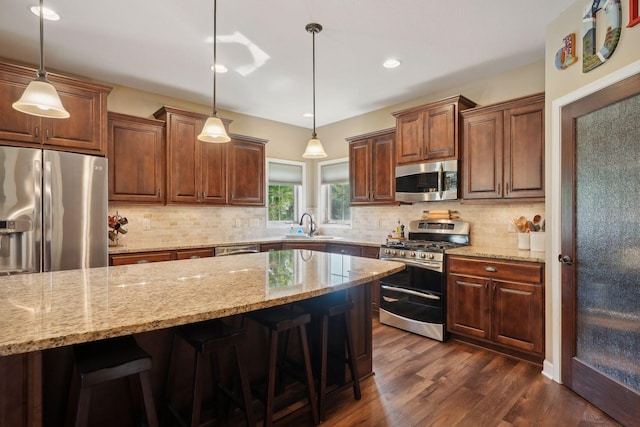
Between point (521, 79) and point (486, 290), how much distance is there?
214cm

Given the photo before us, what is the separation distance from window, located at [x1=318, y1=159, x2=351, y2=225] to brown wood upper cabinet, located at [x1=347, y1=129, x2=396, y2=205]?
1.82ft

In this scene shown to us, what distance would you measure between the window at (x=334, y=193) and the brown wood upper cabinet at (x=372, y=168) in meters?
0.55

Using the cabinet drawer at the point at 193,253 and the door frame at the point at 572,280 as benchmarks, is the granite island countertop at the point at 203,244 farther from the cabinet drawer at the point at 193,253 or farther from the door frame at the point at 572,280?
the door frame at the point at 572,280

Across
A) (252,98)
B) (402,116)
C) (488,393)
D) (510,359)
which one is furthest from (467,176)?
(252,98)

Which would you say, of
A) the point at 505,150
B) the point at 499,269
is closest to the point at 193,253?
the point at 499,269

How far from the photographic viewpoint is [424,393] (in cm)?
233

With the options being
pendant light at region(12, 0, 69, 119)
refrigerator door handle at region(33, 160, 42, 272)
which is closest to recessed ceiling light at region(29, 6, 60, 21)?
pendant light at region(12, 0, 69, 119)

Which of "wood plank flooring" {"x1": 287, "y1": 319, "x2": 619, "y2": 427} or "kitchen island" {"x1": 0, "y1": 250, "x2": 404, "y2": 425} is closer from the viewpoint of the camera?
"kitchen island" {"x1": 0, "y1": 250, "x2": 404, "y2": 425}

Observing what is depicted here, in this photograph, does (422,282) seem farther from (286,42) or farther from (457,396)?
(286,42)

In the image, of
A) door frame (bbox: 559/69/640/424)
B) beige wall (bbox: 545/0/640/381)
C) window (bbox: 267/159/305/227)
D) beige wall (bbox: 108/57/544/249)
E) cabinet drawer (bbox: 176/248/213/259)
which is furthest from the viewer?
window (bbox: 267/159/305/227)

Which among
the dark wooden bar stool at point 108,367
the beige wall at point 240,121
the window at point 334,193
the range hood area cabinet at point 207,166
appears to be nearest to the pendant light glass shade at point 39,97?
the dark wooden bar stool at point 108,367

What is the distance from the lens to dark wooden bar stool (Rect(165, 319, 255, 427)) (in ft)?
4.78

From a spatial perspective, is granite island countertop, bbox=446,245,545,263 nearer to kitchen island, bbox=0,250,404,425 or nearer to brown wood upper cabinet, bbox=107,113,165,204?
kitchen island, bbox=0,250,404,425

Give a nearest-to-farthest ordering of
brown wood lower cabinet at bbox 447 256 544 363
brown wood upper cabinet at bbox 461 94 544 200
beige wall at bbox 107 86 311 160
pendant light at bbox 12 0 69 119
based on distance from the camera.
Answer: pendant light at bbox 12 0 69 119
brown wood lower cabinet at bbox 447 256 544 363
brown wood upper cabinet at bbox 461 94 544 200
beige wall at bbox 107 86 311 160
